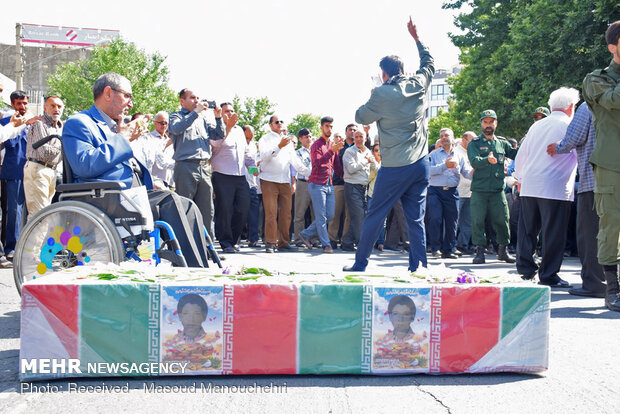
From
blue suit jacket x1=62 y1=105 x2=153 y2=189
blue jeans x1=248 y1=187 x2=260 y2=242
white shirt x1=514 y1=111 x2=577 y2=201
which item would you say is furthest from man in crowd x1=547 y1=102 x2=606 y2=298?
blue jeans x1=248 y1=187 x2=260 y2=242

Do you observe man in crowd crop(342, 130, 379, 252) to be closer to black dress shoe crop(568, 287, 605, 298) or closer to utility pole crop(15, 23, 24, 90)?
black dress shoe crop(568, 287, 605, 298)

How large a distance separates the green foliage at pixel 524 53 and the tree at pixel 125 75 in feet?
97.9

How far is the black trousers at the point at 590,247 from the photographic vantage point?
254 inches

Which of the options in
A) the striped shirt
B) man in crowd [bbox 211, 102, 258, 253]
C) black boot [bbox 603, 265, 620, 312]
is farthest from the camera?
man in crowd [bbox 211, 102, 258, 253]

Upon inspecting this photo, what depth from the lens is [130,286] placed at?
3.26m

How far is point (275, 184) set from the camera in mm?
11648

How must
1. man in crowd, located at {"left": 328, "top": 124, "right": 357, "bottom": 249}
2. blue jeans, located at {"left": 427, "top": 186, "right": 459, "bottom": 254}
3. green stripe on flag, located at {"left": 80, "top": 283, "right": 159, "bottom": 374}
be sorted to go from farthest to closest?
man in crowd, located at {"left": 328, "top": 124, "right": 357, "bottom": 249} → blue jeans, located at {"left": 427, "top": 186, "right": 459, "bottom": 254} → green stripe on flag, located at {"left": 80, "top": 283, "right": 159, "bottom": 374}

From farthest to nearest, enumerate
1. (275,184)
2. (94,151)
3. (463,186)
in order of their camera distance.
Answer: (463,186) < (275,184) < (94,151)

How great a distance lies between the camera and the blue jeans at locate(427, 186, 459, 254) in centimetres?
1134

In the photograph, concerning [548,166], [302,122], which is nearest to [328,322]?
[548,166]

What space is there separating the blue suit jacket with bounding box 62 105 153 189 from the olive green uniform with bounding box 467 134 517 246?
6.37 meters

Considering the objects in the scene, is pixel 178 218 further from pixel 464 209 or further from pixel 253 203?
pixel 253 203

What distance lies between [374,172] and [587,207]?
22.4ft

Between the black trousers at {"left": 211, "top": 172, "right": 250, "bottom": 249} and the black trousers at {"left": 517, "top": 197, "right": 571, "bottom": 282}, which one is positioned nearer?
the black trousers at {"left": 517, "top": 197, "right": 571, "bottom": 282}
